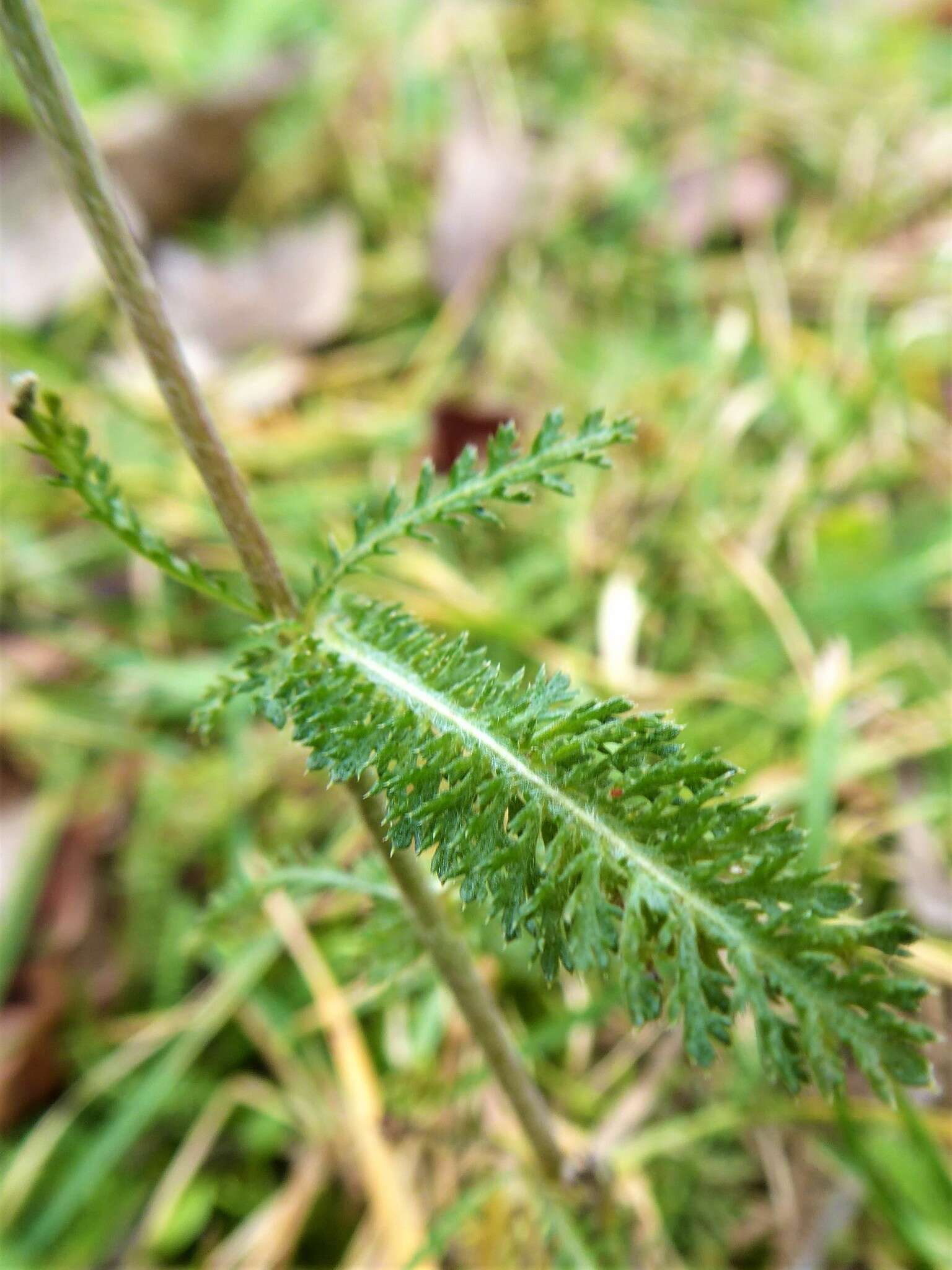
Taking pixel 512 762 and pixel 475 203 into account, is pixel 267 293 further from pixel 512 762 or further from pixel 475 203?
pixel 512 762

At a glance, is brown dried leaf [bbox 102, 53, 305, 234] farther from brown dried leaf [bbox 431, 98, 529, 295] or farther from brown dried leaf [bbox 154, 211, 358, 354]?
brown dried leaf [bbox 431, 98, 529, 295]

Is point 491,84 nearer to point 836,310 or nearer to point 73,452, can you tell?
point 836,310

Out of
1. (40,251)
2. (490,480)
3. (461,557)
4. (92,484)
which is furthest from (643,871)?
(40,251)

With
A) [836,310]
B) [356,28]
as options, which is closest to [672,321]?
[836,310]

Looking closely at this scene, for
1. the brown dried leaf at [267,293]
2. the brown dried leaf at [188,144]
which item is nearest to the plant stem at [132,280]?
the brown dried leaf at [267,293]

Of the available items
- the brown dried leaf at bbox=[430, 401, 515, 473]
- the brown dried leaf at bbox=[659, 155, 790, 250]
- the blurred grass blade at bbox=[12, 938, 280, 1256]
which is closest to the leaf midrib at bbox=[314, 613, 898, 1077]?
the blurred grass blade at bbox=[12, 938, 280, 1256]
